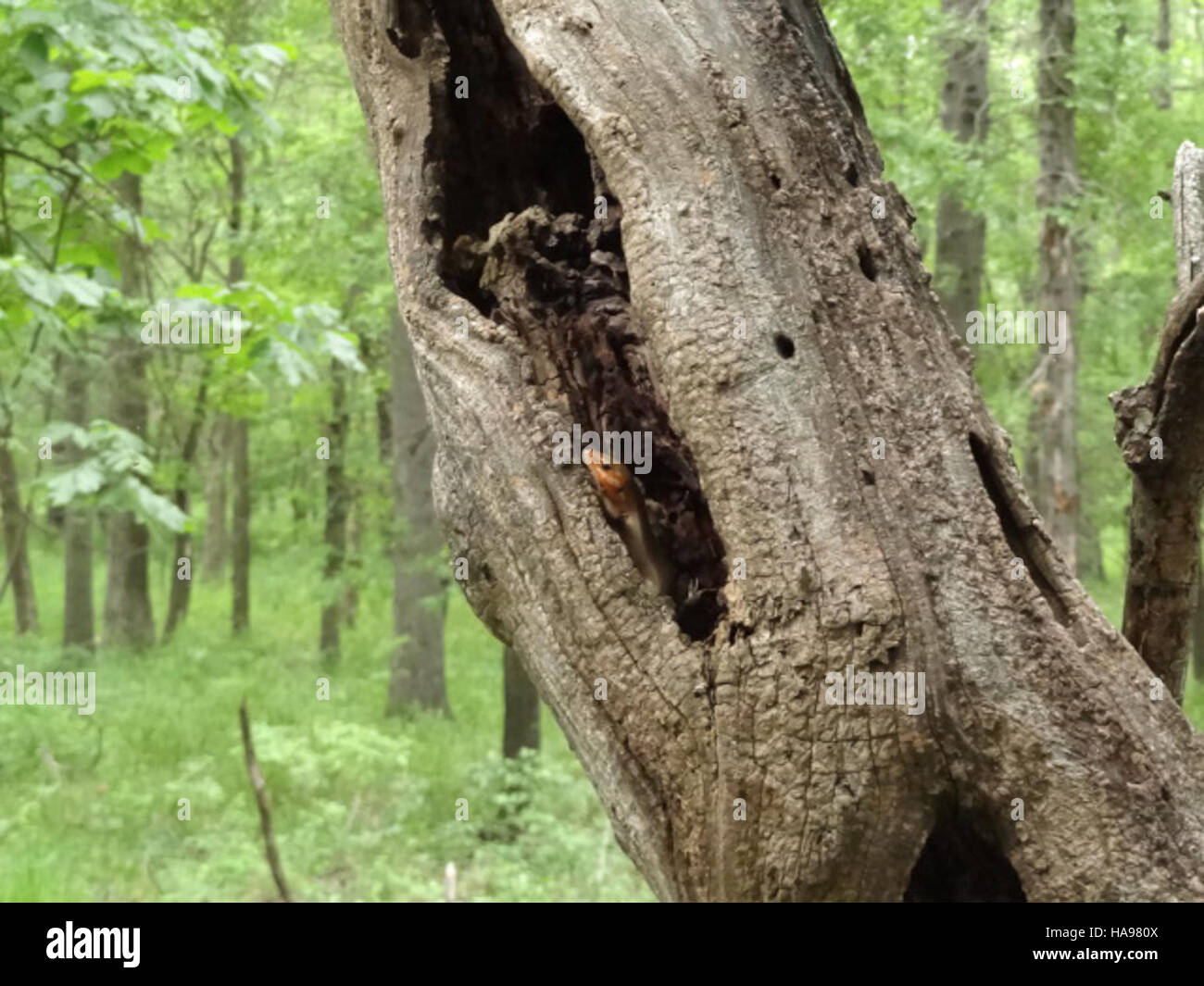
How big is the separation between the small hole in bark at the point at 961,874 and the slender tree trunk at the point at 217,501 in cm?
1494

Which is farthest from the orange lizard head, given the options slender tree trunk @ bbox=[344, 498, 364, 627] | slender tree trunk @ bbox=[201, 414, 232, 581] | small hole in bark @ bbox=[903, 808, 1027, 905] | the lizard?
slender tree trunk @ bbox=[201, 414, 232, 581]

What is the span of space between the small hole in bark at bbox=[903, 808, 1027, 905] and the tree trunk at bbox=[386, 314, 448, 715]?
899cm

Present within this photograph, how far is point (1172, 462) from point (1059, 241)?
6.54m

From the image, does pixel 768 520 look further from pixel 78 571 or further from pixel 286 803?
pixel 78 571

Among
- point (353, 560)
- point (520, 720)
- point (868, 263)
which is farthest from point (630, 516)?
point (353, 560)

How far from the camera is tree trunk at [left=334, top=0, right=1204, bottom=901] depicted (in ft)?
5.89

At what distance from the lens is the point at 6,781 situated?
27.3 ft

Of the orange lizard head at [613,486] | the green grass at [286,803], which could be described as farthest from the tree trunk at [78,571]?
the orange lizard head at [613,486]

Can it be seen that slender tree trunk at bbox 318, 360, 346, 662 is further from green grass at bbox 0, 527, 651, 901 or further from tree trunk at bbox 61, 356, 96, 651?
tree trunk at bbox 61, 356, 96, 651

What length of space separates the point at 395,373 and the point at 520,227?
9.53 m

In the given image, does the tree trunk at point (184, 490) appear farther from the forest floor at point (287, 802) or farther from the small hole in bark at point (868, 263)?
the small hole in bark at point (868, 263)

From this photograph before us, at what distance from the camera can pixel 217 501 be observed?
21.7 meters

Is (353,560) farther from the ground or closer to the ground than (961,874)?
farther from the ground

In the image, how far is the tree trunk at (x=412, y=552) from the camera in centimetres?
1119
